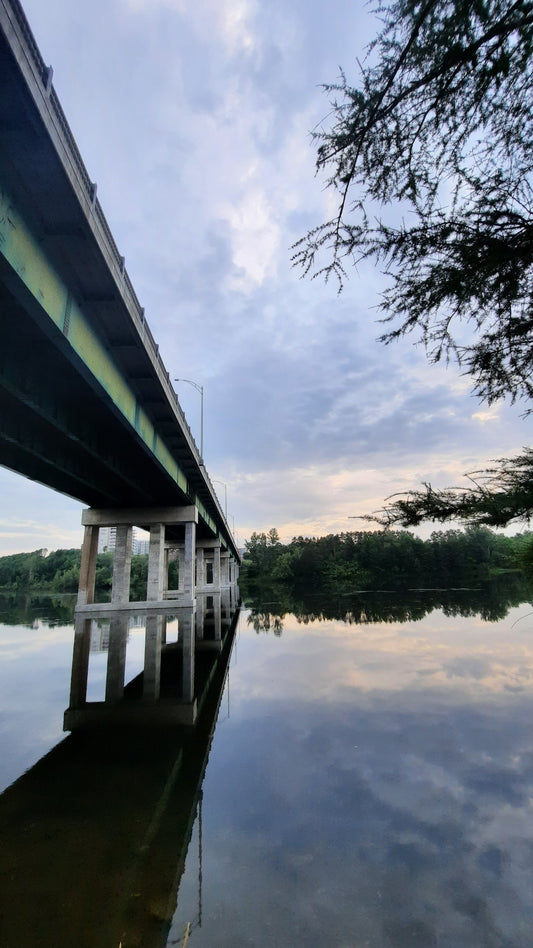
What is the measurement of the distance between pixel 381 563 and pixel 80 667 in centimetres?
8076

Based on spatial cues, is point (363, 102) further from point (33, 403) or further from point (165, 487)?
point (165, 487)

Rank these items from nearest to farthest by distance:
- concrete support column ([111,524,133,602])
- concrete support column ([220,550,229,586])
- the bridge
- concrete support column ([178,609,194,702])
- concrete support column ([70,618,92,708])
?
the bridge, concrete support column ([70,618,92,708]), concrete support column ([178,609,194,702]), concrete support column ([111,524,133,602]), concrete support column ([220,550,229,586])

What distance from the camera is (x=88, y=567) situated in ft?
114

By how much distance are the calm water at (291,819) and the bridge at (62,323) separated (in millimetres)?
8623

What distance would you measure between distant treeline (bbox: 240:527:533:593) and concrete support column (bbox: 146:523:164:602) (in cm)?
2868

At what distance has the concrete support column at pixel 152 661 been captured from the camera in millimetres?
10895

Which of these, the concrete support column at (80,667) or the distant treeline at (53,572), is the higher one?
the distant treeline at (53,572)

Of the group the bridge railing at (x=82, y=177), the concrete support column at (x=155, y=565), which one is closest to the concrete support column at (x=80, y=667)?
the concrete support column at (x=155, y=565)

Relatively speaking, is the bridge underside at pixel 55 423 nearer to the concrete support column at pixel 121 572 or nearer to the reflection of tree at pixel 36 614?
the concrete support column at pixel 121 572

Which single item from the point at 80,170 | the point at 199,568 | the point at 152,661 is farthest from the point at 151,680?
the point at 199,568

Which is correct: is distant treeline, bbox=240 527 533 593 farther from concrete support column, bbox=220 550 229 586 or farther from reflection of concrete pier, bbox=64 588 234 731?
reflection of concrete pier, bbox=64 588 234 731

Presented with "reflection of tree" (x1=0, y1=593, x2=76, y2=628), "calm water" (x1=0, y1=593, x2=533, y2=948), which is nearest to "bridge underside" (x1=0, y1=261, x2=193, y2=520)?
"calm water" (x1=0, y1=593, x2=533, y2=948)

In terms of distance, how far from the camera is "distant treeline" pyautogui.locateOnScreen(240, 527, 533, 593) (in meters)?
68.9

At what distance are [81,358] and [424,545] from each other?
84.9 m
